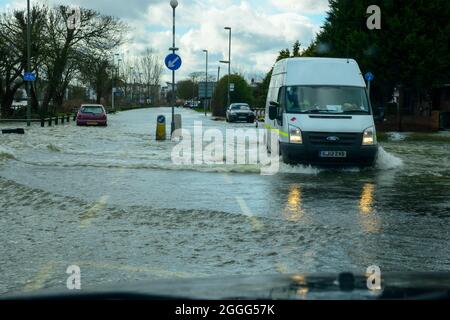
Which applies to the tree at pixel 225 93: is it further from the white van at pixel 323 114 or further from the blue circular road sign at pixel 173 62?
the white van at pixel 323 114

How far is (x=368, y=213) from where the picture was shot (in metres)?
8.52

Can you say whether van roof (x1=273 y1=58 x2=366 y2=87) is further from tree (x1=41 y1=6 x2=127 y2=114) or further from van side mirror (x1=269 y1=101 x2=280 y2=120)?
tree (x1=41 y1=6 x2=127 y2=114)

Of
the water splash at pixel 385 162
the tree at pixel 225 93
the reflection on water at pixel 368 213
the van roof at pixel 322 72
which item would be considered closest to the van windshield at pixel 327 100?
the van roof at pixel 322 72

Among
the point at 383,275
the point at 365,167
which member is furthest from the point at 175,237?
the point at 365,167

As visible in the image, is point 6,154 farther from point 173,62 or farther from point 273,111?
point 173,62

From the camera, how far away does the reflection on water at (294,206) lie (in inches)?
321

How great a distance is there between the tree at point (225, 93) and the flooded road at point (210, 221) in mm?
43875

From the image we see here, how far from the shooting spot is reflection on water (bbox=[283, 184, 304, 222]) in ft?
26.8

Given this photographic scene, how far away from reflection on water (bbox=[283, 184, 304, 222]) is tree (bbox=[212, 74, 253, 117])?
4716 centimetres

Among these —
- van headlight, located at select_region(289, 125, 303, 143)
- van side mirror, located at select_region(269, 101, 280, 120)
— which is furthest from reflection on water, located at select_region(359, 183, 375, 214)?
van side mirror, located at select_region(269, 101, 280, 120)

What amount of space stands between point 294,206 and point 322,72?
6.58 m

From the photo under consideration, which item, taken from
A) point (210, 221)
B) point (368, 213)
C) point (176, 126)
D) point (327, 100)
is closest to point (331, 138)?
point (327, 100)

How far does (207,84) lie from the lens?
67.8m

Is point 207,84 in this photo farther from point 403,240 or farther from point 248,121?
point 403,240
